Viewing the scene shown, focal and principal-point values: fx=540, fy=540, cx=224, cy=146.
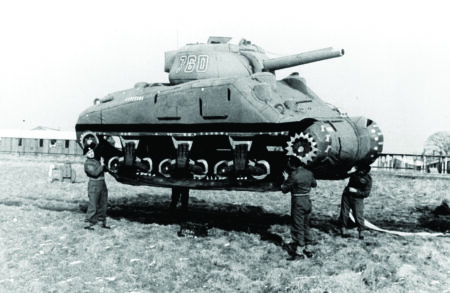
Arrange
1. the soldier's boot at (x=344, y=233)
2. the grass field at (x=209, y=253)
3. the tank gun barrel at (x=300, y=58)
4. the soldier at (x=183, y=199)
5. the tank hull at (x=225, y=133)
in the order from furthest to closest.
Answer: the tank gun barrel at (x=300, y=58) < the soldier at (x=183, y=199) < the soldier's boot at (x=344, y=233) < the tank hull at (x=225, y=133) < the grass field at (x=209, y=253)

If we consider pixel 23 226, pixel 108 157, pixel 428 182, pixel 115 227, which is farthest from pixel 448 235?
pixel 428 182

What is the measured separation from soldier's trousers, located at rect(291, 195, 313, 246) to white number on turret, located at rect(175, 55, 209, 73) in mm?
4717

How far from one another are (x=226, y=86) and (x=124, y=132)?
106 inches

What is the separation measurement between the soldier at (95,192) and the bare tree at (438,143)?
3921 cm

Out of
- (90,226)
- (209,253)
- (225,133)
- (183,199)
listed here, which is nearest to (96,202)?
(90,226)

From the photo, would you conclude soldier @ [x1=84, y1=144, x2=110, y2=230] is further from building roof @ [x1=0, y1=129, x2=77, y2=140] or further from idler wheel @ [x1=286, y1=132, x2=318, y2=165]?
building roof @ [x1=0, y1=129, x2=77, y2=140]

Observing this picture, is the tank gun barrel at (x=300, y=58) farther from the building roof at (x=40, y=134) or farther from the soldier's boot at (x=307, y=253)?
the building roof at (x=40, y=134)

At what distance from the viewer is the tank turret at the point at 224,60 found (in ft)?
40.0

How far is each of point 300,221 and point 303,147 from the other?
149 cm

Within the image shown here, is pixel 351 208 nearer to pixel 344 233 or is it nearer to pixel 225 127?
pixel 344 233

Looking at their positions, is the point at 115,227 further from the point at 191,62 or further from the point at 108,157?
the point at 191,62

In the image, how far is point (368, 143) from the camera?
11141 mm

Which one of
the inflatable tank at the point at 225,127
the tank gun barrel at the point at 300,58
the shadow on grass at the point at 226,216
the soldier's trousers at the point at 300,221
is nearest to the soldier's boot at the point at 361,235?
the shadow on grass at the point at 226,216

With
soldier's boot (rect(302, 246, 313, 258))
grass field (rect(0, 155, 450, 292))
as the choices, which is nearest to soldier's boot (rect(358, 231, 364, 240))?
grass field (rect(0, 155, 450, 292))
